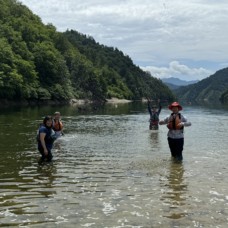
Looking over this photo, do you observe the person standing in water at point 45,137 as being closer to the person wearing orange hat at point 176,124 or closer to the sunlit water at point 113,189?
the sunlit water at point 113,189

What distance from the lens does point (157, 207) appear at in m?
9.84

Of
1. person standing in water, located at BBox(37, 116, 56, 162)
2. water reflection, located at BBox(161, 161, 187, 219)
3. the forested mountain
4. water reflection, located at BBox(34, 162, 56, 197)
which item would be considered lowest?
water reflection, located at BBox(161, 161, 187, 219)

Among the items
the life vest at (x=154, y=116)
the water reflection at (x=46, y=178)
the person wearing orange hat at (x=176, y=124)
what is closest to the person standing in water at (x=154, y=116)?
the life vest at (x=154, y=116)

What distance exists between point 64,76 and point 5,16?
104ft

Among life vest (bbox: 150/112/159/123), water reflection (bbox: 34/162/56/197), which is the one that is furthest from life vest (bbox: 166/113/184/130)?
life vest (bbox: 150/112/159/123)

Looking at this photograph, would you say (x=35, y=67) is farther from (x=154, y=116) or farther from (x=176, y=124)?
(x=176, y=124)

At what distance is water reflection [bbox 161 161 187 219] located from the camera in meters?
9.42

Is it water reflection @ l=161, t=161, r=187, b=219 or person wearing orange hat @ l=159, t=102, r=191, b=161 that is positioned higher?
person wearing orange hat @ l=159, t=102, r=191, b=161

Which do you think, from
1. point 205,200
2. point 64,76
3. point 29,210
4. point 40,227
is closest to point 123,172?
point 205,200

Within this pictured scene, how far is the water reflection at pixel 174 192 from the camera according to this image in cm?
942

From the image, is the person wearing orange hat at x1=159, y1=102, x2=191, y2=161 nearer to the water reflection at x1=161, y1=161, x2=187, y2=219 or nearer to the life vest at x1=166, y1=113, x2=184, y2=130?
the life vest at x1=166, y1=113, x2=184, y2=130

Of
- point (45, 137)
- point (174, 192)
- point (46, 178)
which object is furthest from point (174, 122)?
point (46, 178)

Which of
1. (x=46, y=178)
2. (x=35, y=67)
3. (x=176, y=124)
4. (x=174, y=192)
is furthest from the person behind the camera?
(x=35, y=67)

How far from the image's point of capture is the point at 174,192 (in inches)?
452
